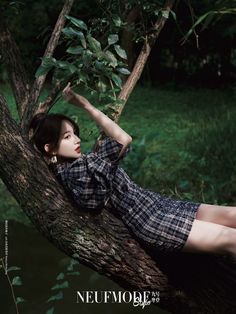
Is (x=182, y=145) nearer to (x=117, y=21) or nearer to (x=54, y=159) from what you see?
(x=117, y=21)

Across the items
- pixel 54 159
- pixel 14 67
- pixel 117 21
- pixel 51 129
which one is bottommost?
pixel 54 159

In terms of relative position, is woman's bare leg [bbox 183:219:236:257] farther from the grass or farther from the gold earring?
the grass

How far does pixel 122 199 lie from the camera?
270 cm

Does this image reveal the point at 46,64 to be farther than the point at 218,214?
No

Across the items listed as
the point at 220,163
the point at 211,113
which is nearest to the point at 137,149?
the point at 220,163

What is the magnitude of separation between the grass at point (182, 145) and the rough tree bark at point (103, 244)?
108cm

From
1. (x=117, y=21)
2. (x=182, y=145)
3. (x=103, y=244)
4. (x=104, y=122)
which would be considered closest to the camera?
(x=103, y=244)

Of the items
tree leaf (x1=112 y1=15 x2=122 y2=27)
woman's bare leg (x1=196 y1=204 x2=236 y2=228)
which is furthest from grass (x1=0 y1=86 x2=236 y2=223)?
woman's bare leg (x1=196 y1=204 x2=236 y2=228)

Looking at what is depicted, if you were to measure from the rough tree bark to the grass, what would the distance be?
1076mm

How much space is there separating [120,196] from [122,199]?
2cm

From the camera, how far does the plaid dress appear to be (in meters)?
2.57

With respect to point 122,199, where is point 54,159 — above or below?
above

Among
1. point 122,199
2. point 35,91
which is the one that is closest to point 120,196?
point 122,199

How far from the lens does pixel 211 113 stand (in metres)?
9.25
